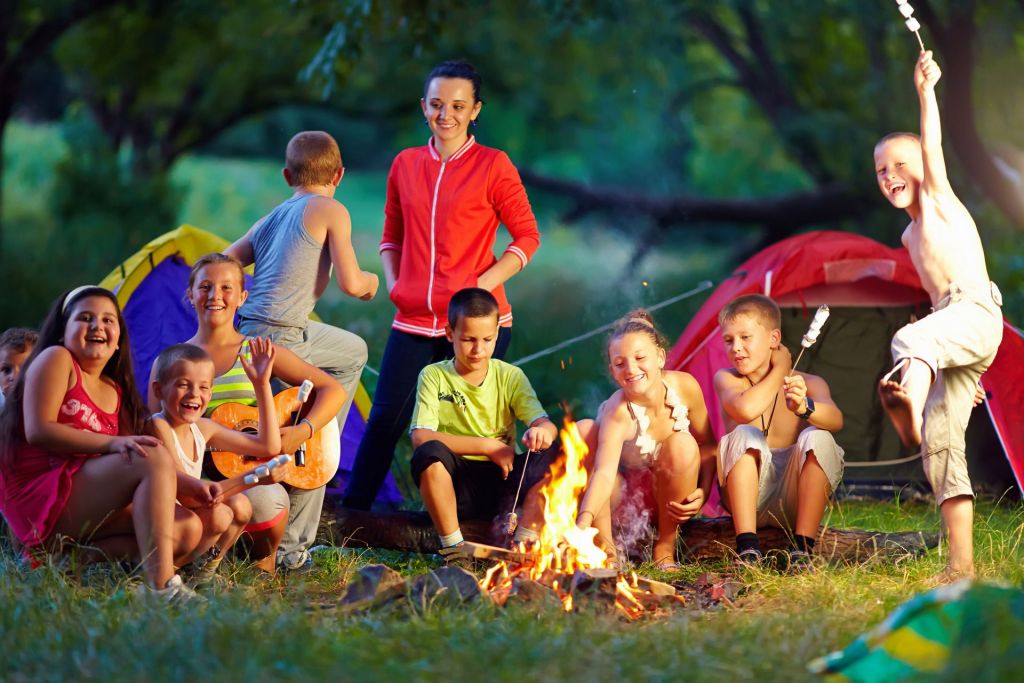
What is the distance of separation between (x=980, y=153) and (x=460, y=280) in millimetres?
5231

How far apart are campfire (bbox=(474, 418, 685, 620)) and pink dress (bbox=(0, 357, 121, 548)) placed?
130 cm

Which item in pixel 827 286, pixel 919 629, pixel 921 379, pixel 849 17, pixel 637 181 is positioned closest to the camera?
pixel 919 629

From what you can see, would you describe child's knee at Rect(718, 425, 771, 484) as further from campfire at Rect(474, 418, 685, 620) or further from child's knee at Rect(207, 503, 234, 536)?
→ child's knee at Rect(207, 503, 234, 536)

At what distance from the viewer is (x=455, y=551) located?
4.52 metres

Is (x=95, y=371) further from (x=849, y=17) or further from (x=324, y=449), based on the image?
(x=849, y=17)

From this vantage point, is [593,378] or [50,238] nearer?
[593,378]

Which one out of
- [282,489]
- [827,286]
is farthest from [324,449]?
[827,286]

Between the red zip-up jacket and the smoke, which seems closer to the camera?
the smoke

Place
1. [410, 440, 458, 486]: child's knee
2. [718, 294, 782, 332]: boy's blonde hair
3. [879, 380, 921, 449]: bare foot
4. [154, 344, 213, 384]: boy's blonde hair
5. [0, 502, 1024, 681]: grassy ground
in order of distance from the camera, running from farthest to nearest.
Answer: [718, 294, 782, 332]: boy's blonde hair → [410, 440, 458, 486]: child's knee → [154, 344, 213, 384]: boy's blonde hair → [879, 380, 921, 449]: bare foot → [0, 502, 1024, 681]: grassy ground

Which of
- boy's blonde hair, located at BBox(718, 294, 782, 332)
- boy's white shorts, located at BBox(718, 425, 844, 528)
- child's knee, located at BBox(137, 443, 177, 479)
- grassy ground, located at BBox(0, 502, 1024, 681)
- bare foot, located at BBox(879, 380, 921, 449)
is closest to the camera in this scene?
grassy ground, located at BBox(0, 502, 1024, 681)

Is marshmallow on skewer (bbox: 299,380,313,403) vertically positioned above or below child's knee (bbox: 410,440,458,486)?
above

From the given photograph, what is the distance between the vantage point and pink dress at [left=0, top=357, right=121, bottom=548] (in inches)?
163

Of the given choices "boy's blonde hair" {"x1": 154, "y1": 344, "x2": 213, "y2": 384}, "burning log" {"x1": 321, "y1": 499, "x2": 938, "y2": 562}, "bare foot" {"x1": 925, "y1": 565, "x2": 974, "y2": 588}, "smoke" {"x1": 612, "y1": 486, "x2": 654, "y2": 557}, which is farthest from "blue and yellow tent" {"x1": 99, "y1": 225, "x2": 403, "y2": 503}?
"bare foot" {"x1": 925, "y1": 565, "x2": 974, "y2": 588}

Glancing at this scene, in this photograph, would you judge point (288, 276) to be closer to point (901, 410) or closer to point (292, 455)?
point (292, 455)
